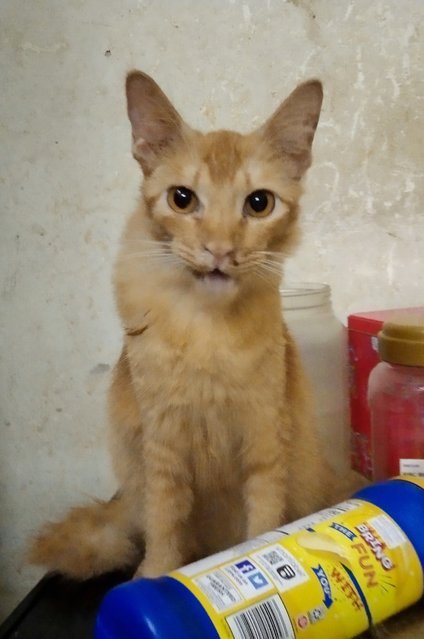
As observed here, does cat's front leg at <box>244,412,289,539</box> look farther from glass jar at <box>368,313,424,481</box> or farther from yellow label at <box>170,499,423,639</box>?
glass jar at <box>368,313,424,481</box>

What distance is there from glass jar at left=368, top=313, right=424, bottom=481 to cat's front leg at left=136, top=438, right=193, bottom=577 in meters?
0.27

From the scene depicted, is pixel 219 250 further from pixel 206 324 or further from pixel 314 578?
pixel 314 578

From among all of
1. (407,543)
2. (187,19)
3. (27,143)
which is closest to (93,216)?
(27,143)

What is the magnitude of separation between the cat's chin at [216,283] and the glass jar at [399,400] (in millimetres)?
215

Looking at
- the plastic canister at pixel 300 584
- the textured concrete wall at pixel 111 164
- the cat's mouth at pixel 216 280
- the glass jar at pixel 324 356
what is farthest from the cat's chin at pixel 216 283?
the textured concrete wall at pixel 111 164

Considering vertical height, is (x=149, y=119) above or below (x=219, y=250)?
above

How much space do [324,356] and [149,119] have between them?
53 centimetres

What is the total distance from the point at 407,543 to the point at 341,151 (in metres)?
0.71

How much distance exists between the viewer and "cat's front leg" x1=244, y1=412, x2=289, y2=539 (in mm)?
667

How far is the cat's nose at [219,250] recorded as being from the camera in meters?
0.58

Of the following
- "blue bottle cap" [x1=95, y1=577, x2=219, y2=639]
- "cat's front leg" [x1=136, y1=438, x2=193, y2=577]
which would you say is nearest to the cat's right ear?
"cat's front leg" [x1=136, y1=438, x2=193, y2=577]

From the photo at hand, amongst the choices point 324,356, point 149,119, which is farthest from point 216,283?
point 324,356

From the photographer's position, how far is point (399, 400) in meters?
0.79

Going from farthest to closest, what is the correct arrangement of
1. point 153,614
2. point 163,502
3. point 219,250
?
point 163,502
point 219,250
point 153,614
